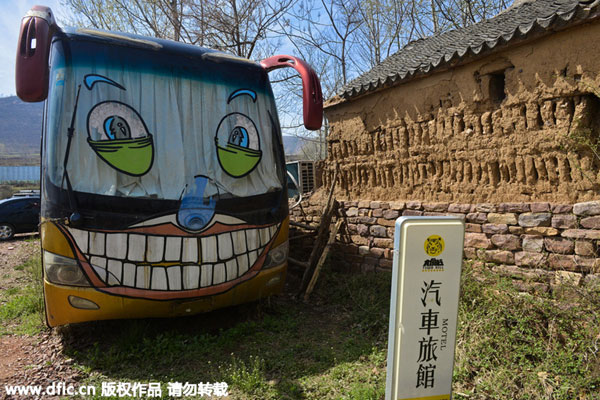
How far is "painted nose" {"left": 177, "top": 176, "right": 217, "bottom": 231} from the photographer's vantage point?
3.81 meters

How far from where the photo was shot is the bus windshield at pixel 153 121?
3623 millimetres

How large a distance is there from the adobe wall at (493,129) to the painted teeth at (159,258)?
2706 mm

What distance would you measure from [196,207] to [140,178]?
22.4 inches

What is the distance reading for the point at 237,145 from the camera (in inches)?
170

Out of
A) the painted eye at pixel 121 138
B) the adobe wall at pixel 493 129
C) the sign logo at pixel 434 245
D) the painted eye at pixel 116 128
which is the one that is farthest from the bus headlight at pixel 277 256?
the sign logo at pixel 434 245

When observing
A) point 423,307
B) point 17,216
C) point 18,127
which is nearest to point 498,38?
point 423,307

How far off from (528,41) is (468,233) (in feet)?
6.82

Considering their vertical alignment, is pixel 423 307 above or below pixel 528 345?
above

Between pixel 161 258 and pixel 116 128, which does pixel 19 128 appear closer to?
pixel 116 128

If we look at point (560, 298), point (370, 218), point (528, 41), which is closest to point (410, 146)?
point (370, 218)

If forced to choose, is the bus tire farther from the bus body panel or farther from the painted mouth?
the painted mouth

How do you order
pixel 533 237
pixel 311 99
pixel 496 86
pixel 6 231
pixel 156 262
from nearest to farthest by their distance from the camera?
pixel 156 262 → pixel 533 237 → pixel 311 99 → pixel 496 86 → pixel 6 231

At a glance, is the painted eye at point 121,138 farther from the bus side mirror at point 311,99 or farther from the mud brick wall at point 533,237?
the mud brick wall at point 533,237

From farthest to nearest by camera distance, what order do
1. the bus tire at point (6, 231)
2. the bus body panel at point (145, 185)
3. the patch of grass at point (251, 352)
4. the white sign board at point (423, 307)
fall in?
the bus tire at point (6, 231) < the bus body panel at point (145, 185) < the patch of grass at point (251, 352) < the white sign board at point (423, 307)
